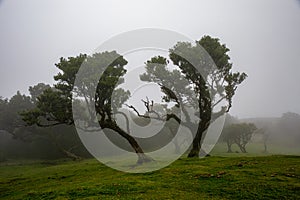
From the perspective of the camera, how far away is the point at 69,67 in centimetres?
3309

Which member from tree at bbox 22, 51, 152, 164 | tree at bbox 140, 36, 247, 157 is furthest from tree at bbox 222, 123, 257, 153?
tree at bbox 22, 51, 152, 164

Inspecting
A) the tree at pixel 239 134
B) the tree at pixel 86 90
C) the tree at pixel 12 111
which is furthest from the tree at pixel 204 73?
the tree at pixel 12 111

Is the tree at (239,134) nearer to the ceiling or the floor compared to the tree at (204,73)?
nearer to the floor

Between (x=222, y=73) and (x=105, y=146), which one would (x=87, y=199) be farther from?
(x=105, y=146)

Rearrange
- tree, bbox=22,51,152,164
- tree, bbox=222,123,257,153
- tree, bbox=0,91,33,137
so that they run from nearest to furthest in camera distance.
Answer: tree, bbox=22,51,152,164
tree, bbox=0,91,33,137
tree, bbox=222,123,257,153

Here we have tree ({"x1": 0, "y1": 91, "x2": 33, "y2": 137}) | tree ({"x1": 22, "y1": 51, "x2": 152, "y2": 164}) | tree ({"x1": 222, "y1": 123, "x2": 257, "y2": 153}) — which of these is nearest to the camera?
tree ({"x1": 22, "y1": 51, "x2": 152, "y2": 164})

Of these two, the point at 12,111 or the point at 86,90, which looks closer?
the point at 86,90

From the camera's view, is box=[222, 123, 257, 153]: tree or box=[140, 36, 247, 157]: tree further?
box=[222, 123, 257, 153]: tree

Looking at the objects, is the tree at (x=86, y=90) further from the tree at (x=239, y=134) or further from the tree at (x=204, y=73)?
the tree at (x=239, y=134)

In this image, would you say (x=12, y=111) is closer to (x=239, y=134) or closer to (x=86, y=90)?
(x=86, y=90)

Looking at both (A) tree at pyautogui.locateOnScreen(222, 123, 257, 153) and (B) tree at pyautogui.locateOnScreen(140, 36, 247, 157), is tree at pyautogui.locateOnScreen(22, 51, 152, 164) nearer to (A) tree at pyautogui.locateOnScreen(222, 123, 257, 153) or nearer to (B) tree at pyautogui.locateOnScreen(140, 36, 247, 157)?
(B) tree at pyautogui.locateOnScreen(140, 36, 247, 157)

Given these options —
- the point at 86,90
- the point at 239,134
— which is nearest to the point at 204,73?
the point at 86,90

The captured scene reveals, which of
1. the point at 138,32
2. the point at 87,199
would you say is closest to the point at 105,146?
the point at 138,32

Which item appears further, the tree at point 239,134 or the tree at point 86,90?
the tree at point 239,134
